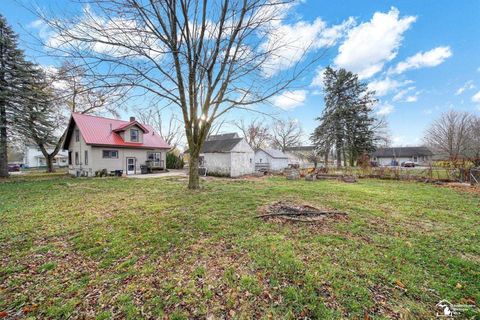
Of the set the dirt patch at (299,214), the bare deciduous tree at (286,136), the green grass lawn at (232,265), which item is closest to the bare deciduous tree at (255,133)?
the bare deciduous tree at (286,136)

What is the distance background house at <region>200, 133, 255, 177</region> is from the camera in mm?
18297

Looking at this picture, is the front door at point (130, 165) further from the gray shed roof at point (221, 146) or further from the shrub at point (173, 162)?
the gray shed roof at point (221, 146)

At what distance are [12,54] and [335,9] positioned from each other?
23333mm

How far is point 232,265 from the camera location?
3301 mm

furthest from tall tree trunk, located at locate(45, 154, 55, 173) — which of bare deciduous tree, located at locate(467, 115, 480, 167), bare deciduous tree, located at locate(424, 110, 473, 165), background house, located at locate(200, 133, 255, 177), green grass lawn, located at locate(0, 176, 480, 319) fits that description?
bare deciduous tree, located at locate(467, 115, 480, 167)

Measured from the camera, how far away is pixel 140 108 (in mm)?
8086

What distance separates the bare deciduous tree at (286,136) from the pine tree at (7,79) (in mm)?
36221

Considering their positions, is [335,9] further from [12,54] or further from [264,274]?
[12,54]

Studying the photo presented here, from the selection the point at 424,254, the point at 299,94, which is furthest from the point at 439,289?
the point at 299,94

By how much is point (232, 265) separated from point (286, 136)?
137ft

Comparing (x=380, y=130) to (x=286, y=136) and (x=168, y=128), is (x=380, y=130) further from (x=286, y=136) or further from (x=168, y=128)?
(x=168, y=128)

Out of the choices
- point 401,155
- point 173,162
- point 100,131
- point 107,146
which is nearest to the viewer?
point 107,146

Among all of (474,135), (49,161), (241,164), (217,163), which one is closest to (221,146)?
(217,163)

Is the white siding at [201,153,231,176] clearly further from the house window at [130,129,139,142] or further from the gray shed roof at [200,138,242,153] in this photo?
the house window at [130,129,139,142]
